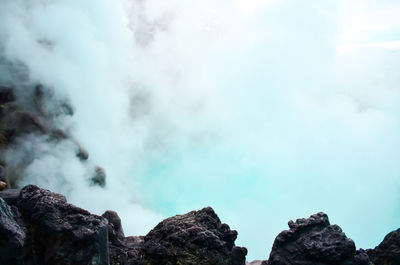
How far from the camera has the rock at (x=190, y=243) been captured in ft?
28.5

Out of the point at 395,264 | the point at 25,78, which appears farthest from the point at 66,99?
the point at 395,264

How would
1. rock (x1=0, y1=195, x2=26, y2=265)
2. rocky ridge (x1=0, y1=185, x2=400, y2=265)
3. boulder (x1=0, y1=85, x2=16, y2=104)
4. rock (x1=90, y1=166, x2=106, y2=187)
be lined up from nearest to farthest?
rock (x1=0, y1=195, x2=26, y2=265) < rocky ridge (x1=0, y1=185, x2=400, y2=265) < boulder (x1=0, y1=85, x2=16, y2=104) < rock (x1=90, y1=166, x2=106, y2=187)

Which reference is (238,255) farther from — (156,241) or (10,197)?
(10,197)

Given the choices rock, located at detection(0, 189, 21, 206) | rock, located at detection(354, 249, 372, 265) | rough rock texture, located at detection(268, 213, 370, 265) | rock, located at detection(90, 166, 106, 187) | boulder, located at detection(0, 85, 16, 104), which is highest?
boulder, located at detection(0, 85, 16, 104)

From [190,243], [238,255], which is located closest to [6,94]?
[190,243]

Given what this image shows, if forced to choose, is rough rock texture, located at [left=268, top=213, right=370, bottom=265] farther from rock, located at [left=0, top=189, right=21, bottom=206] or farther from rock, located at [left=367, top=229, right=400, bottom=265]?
rock, located at [left=0, top=189, right=21, bottom=206]

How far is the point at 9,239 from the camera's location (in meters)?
7.23

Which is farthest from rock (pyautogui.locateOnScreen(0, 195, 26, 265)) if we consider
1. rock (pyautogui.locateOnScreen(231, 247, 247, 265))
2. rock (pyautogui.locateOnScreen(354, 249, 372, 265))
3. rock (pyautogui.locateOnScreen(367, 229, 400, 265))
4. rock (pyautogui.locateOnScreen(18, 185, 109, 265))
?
rock (pyautogui.locateOnScreen(367, 229, 400, 265))

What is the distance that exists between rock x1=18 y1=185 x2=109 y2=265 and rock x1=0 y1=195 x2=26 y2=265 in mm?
505

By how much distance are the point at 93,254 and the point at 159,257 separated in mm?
1686

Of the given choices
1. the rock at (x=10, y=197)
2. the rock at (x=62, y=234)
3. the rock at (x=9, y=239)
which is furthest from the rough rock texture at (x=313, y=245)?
the rock at (x=10, y=197)

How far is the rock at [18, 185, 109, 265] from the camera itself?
308 inches

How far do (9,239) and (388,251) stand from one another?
1003 centimetres

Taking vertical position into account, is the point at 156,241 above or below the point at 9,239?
above
